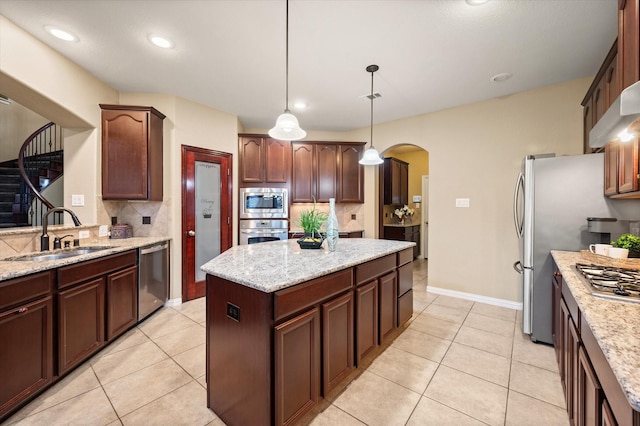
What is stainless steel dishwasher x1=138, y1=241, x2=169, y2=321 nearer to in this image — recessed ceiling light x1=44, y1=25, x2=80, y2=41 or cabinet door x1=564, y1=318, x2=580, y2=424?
recessed ceiling light x1=44, y1=25, x2=80, y2=41

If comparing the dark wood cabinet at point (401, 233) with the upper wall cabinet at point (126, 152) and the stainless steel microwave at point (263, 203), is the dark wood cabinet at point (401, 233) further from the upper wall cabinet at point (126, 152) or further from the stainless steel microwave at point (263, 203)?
the upper wall cabinet at point (126, 152)

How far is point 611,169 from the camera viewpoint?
6.56ft

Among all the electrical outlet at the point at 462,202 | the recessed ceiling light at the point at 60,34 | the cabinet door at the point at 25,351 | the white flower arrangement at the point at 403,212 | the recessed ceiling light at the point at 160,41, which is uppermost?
the recessed ceiling light at the point at 160,41

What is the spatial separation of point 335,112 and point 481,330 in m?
3.38

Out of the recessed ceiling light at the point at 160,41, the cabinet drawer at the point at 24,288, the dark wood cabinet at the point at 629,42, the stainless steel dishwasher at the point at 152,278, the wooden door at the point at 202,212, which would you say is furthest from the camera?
the wooden door at the point at 202,212

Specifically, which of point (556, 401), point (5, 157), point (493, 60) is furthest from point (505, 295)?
point (5, 157)

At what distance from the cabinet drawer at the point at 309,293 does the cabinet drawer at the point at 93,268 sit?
5.70 ft

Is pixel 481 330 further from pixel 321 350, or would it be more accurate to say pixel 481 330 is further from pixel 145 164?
pixel 145 164

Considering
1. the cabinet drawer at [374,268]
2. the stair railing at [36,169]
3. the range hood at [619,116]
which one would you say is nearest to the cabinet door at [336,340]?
the cabinet drawer at [374,268]

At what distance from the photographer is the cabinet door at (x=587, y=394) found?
Result: 0.94 metres

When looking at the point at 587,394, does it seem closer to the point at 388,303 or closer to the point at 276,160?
the point at 388,303

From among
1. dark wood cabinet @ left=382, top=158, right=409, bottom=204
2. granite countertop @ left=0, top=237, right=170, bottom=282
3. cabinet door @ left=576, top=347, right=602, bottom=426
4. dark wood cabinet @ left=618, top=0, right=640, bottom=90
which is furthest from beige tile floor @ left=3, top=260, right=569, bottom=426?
dark wood cabinet @ left=382, top=158, right=409, bottom=204

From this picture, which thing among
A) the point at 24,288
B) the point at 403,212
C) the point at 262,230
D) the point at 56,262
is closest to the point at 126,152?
the point at 56,262

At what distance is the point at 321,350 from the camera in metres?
1.59
